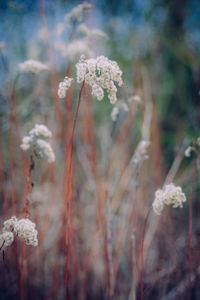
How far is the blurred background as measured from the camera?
1653mm

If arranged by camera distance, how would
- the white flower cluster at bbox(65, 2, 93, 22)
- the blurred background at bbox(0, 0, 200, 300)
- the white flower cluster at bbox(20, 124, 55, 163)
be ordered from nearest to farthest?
the white flower cluster at bbox(20, 124, 55, 163), the white flower cluster at bbox(65, 2, 93, 22), the blurred background at bbox(0, 0, 200, 300)

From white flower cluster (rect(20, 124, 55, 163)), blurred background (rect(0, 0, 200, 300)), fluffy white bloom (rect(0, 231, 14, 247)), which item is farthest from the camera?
blurred background (rect(0, 0, 200, 300))

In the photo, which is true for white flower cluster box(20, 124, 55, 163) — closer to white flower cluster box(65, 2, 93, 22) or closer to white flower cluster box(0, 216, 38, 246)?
white flower cluster box(0, 216, 38, 246)

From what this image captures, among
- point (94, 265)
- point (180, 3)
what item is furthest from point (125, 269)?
point (180, 3)

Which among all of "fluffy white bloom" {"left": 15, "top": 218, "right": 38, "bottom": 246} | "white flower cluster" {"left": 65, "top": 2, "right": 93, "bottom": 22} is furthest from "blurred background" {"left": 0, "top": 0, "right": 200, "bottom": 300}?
"fluffy white bloom" {"left": 15, "top": 218, "right": 38, "bottom": 246}

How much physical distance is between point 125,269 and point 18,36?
300 centimetres

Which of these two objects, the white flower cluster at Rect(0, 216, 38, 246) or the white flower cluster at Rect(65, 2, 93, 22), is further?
the white flower cluster at Rect(65, 2, 93, 22)

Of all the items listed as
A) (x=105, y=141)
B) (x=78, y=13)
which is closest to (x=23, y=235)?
(x=78, y=13)

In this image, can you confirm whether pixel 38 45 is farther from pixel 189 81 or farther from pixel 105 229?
pixel 105 229

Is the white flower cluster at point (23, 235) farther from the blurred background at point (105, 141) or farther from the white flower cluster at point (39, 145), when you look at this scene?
the blurred background at point (105, 141)

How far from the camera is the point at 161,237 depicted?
192 cm

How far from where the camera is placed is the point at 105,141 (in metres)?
2.73

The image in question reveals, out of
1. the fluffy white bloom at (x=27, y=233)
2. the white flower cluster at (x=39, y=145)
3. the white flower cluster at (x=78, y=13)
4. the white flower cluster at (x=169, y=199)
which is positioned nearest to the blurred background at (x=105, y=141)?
the white flower cluster at (x=78, y=13)

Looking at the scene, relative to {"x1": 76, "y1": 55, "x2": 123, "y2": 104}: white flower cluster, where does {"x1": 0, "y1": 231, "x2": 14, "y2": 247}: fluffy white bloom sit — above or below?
below
